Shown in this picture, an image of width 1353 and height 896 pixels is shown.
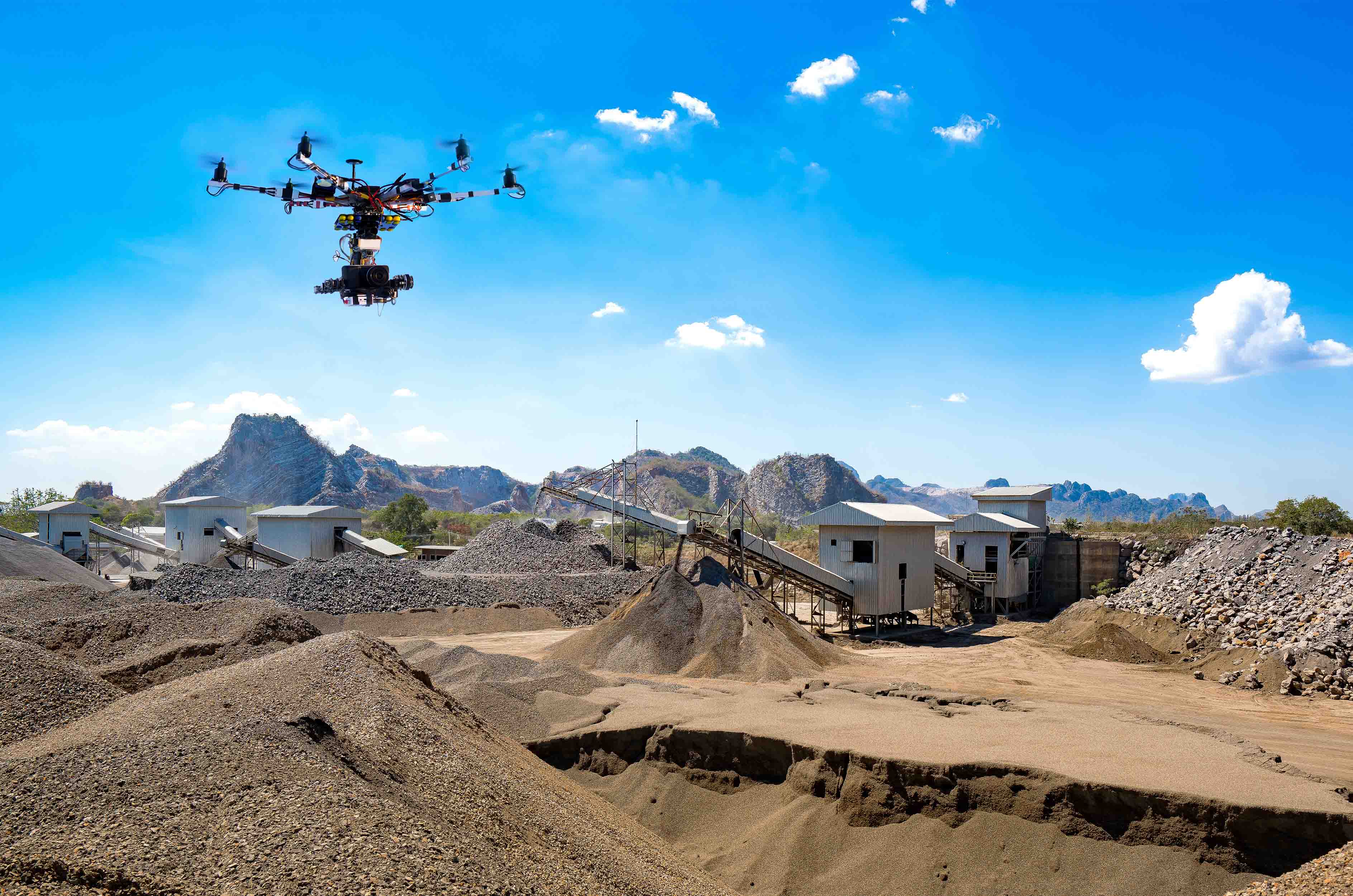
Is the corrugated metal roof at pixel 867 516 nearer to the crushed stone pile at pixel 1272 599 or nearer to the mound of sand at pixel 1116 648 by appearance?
the mound of sand at pixel 1116 648

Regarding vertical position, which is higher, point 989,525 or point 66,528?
point 989,525

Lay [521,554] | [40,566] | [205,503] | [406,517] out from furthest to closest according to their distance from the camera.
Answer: [406,517]
[205,503]
[521,554]
[40,566]

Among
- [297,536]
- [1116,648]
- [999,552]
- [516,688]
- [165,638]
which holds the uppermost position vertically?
[999,552]

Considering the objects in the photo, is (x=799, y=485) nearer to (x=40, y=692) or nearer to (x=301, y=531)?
(x=301, y=531)

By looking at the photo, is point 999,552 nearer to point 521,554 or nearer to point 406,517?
point 521,554

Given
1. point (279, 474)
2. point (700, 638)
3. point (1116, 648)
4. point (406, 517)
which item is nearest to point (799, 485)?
point (406, 517)

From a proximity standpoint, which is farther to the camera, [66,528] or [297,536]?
[66,528]

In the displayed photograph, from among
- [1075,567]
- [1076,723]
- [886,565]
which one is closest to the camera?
[1076,723]

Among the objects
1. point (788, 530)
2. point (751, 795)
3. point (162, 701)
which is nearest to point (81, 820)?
point (162, 701)
